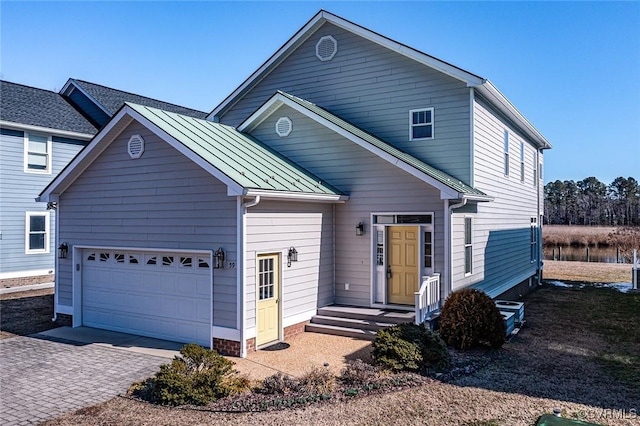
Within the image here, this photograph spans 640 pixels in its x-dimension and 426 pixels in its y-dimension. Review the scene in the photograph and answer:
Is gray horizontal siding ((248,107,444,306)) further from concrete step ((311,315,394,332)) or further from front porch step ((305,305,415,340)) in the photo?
concrete step ((311,315,394,332))

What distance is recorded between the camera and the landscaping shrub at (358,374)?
7875mm

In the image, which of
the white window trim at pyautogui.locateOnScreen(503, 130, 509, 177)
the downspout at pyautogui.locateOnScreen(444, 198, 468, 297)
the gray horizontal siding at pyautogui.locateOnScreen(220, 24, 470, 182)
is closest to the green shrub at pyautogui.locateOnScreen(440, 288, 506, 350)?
the downspout at pyautogui.locateOnScreen(444, 198, 468, 297)

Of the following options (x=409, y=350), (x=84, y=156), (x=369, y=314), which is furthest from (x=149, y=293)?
(x=409, y=350)

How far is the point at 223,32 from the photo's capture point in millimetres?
14031

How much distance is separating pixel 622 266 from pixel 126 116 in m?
27.4

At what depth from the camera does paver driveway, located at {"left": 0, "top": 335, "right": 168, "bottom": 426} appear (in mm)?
7035

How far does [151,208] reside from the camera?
36.4 ft

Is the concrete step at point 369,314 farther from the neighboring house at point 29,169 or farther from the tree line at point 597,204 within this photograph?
the tree line at point 597,204

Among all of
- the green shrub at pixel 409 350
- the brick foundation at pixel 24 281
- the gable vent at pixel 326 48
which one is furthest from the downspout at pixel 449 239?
the brick foundation at pixel 24 281

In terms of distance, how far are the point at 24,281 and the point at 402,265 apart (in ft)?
48.7

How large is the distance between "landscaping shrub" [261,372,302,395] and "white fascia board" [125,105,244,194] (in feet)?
11.8

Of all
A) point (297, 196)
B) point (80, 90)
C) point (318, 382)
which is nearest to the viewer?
point (318, 382)

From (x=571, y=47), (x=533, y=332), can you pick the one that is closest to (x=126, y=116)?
(x=533, y=332)

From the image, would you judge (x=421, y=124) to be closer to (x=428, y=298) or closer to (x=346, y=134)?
(x=346, y=134)
